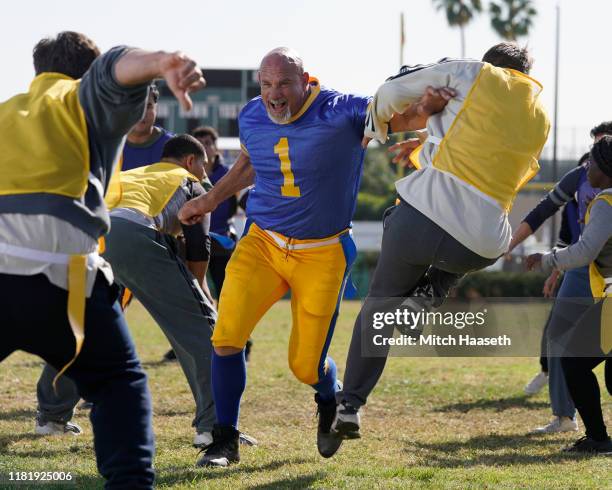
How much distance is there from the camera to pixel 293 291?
6020 mm

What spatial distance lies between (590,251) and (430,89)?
1.76 meters

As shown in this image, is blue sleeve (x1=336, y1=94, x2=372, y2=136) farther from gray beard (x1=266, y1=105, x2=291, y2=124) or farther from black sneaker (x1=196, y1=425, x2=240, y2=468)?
black sneaker (x1=196, y1=425, x2=240, y2=468)

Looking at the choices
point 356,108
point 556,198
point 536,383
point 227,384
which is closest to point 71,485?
point 227,384

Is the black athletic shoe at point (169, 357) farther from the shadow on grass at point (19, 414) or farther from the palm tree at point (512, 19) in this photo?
the palm tree at point (512, 19)

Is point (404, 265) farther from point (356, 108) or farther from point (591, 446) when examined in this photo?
point (591, 446)

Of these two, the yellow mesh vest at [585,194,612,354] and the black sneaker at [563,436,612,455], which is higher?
the yellow mesh vest at [585,194,612,354]

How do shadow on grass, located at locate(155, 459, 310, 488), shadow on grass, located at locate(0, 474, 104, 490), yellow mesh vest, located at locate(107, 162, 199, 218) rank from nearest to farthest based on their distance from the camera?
shadow on grass, located at locate(0, 474, 104, 490)
shadow on grass, located at locate(155, 459, 310, 488)
yellow mesh vest, located at locate(107, 162, 199, 218)

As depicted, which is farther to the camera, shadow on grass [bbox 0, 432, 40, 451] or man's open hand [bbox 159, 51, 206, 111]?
shadow on grass [bbox 0, 432, 40, 451]

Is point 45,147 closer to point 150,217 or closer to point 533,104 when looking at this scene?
point 533,104

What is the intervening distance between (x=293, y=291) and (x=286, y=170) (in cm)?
70

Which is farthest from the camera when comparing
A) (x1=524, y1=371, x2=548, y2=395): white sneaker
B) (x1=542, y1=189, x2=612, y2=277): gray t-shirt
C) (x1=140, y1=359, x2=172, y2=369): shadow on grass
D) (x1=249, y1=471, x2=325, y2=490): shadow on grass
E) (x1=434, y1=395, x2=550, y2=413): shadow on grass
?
(x1=140, y1=359, x2=172, y2=369): shadow on grass

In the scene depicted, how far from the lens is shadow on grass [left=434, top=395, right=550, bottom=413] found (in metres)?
8.71

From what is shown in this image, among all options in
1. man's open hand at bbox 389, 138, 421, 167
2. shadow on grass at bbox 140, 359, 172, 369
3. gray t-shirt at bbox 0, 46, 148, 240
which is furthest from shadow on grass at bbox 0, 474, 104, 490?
shadow on grass at bbox 140, 359, 172, 369

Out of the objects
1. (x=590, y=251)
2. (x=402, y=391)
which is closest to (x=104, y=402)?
(x=590, y=251)
